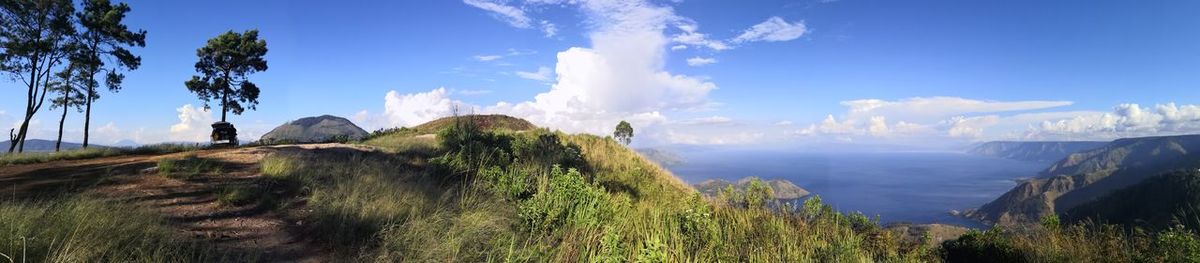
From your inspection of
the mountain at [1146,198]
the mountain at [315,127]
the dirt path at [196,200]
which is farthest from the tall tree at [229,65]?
the mountain at [1146,198]

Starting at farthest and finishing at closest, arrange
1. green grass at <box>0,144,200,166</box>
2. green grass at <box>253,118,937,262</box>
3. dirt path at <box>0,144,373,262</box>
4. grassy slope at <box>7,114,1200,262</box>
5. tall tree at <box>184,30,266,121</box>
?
tall tree at <box>184,30,266,121</box> → green grass at <box>0,144,200,166</box> → dirt path at <box>0,144,373,262</box> → green grass at <box>253,118,937,262</box> → grassy slope at <box>7,114,1200,262</box>

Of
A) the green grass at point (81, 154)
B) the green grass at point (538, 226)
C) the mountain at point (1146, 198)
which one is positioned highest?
the green grass at point (81, 154)

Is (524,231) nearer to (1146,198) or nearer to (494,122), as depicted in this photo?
(494,122)

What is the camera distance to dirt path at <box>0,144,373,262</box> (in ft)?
18.0

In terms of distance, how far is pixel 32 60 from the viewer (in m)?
23.6

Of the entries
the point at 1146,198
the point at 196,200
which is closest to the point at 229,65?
the point at 196,200

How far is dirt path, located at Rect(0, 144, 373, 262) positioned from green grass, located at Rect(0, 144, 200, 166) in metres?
1.29

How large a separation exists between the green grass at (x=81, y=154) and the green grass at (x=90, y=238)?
9.28 meters

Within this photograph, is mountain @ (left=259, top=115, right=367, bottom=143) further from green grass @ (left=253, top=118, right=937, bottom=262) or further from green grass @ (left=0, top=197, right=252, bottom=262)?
green grass @ (left=0, top=197, right=252, bottom=262)

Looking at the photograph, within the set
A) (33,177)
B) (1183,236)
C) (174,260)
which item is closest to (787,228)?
(1183,236)

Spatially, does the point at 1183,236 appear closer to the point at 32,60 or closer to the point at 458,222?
the point at 458,222

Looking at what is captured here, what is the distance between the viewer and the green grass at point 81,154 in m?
11.3

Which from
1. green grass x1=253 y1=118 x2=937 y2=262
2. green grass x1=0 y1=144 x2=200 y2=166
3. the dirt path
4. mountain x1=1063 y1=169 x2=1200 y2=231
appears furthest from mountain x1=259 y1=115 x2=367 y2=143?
mountain x1=1063 y1=169 x2=1200 y2=231

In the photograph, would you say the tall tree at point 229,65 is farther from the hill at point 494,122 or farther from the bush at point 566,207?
the bush at point 566,207
